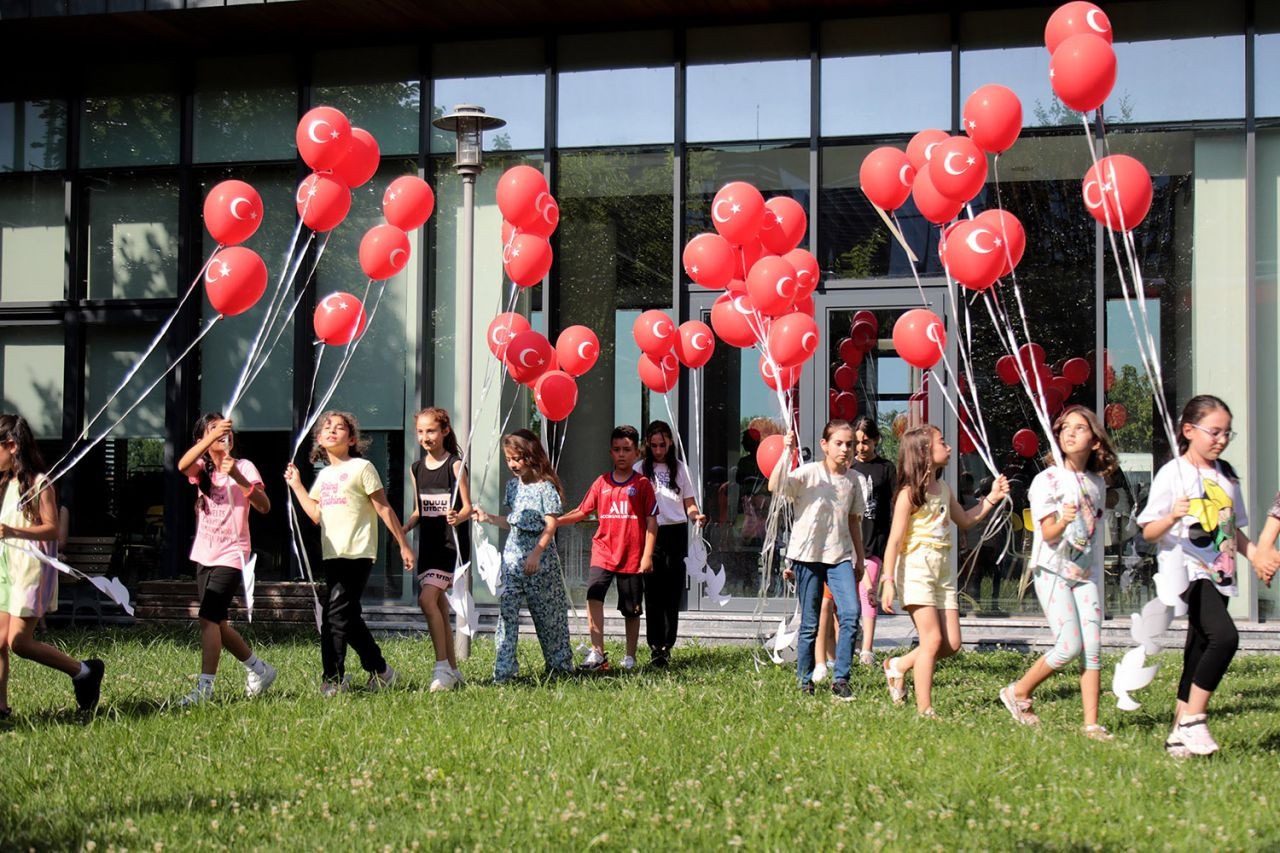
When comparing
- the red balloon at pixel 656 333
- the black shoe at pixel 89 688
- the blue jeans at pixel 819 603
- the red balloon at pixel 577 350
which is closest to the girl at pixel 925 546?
the blue jeans at pixel 819 603

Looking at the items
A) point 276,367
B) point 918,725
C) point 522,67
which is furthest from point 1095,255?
point 276,367

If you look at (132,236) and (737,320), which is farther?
(132,236)

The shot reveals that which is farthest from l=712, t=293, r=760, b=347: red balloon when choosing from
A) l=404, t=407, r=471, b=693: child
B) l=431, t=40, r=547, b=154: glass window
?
l=431, t=40, r=547, b=154: glass window

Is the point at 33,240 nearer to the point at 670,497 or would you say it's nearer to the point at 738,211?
the point at 670,497

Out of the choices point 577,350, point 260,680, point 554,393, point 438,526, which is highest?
point 577,350

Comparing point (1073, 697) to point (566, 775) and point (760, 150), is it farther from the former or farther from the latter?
point (760, 150)

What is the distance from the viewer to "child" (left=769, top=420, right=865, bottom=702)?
7.54 m

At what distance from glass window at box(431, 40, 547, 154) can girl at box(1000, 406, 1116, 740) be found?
23.0 ft

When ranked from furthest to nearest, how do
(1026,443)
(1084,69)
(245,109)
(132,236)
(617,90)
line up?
(132,236) → (245,109) → (617,90) → (1026,443) → (1084,69)

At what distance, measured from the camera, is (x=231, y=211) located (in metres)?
7.93

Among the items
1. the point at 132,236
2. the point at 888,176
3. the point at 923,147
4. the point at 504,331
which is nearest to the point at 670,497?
the point at 504,331

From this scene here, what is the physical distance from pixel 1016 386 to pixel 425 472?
218 inches

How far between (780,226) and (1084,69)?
102 inches

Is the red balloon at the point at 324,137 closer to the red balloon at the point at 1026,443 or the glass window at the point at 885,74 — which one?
the glass window at the point at 885,74
